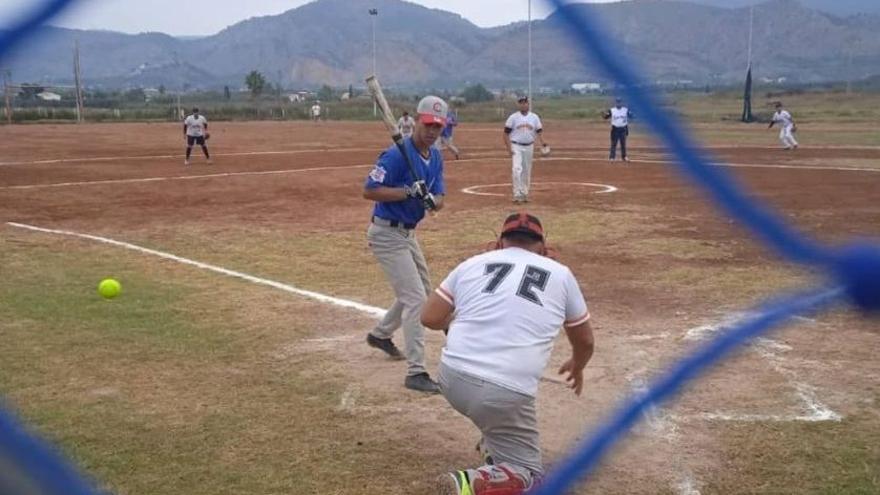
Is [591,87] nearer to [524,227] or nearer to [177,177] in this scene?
[524,227]

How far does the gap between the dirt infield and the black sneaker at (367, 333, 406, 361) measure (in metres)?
0.15

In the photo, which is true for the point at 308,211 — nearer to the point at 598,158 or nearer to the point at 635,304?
the point at 635,304

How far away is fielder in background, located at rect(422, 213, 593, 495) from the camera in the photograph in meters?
4.23

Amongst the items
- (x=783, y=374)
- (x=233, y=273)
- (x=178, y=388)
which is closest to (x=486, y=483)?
(x=178, y=388)

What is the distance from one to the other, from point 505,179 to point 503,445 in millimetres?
17048

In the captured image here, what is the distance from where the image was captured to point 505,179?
21.2 metres

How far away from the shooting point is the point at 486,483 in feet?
14.1

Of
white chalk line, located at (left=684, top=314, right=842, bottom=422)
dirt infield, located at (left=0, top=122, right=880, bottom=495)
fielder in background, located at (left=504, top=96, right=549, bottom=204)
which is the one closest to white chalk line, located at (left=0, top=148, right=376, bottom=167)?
dirt infield, located at (left=0, top=122, right=880, bottom=495)

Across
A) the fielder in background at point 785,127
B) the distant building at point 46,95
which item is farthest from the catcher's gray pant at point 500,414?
the fielder in background at point 785,127

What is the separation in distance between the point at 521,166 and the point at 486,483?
1241 centimetres

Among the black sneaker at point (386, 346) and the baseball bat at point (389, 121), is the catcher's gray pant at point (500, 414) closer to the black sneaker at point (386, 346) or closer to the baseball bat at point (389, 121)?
the baseball bat at point (389, 121)

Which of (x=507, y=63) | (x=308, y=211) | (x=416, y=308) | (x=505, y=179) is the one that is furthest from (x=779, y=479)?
(x=507, y=63)

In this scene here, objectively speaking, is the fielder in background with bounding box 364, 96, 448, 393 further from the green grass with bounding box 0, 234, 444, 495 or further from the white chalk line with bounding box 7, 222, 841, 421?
the white chalk line with bounding box 7, 222, 841, 421

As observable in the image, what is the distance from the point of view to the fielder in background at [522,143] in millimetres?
16406
